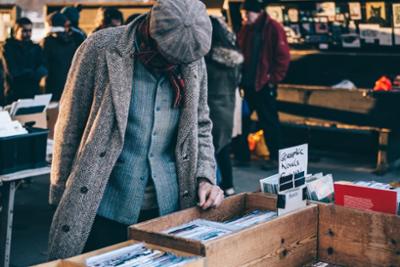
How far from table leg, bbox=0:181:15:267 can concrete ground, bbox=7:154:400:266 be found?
499 millimetres

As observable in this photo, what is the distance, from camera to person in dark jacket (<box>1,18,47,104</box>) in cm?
863

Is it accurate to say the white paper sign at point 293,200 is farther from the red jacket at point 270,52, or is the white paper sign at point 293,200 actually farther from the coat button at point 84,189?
the red jacket at point 270,52

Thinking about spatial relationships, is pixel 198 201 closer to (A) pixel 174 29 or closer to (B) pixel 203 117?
(B) pixel 203 117

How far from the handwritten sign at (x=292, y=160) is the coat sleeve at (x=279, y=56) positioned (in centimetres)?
573

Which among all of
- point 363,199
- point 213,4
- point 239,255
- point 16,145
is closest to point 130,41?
point 239,255

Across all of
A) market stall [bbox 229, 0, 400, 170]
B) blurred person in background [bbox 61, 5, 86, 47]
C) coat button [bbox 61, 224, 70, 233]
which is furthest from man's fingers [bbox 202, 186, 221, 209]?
blurred person in background [bbox 61, 5, 86, 47]

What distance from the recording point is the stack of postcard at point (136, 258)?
251 centimetres

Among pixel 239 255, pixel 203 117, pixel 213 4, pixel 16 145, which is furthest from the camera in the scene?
pixel 213 4

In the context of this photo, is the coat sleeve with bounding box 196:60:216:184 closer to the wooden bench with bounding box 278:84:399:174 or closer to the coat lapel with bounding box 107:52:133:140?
the coat lapel with bounding box 107:52:133:140

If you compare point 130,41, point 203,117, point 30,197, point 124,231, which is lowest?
point 30,197

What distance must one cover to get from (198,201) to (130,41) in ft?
2.35

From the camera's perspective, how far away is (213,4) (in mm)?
10562

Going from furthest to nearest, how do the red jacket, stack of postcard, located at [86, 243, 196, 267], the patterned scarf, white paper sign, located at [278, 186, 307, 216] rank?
the red jacket, white paper sign, located at [278, 186, 307, 216], the patterned scarf, stack of postcard, located at [86, 243, 196, 267]

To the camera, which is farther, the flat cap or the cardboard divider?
the cardboard divider
